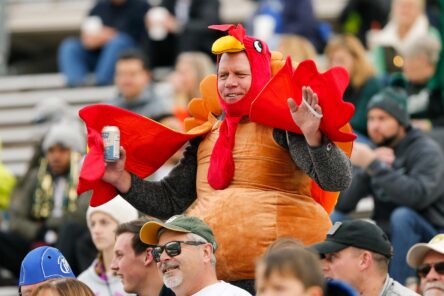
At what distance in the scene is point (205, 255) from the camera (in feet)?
21.4

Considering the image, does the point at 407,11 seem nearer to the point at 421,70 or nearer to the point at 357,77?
the point at 421,70

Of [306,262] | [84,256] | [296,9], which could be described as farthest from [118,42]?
[306,262]

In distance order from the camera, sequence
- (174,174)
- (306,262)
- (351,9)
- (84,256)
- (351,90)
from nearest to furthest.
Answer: (306,262) → (174,174) → (84,256) → (351,90) → (351,9)

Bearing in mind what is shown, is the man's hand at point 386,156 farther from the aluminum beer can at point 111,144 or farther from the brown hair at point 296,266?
the brown hair at point 296,266

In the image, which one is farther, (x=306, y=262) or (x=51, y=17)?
(x=51, y=17)

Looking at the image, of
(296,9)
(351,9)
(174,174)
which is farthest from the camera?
(351,9)

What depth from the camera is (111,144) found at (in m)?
6.91

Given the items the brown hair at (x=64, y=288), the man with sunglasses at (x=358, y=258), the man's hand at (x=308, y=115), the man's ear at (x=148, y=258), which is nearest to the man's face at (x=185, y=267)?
the brown hair at (x=64, y=288)

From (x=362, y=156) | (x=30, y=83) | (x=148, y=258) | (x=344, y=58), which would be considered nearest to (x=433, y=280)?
(x=148, y=258)

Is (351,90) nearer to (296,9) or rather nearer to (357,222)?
(296,9)

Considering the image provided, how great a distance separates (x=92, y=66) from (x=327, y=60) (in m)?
3.64

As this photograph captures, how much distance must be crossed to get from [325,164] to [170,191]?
1.08m

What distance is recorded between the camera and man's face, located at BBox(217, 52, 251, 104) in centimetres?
676

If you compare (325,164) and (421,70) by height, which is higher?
(325,164)
